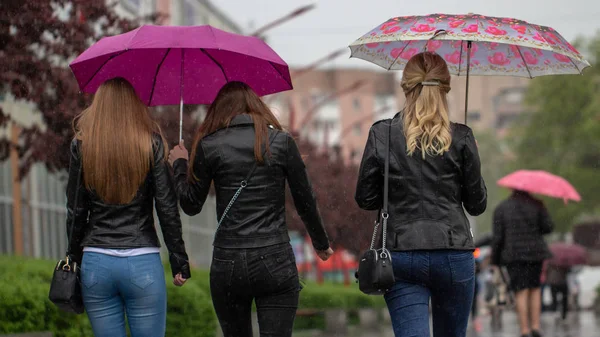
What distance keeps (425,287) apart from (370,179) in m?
0.57

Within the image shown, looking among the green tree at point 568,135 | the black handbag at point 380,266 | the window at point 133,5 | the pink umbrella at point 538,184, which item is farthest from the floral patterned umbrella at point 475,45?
the green tree at point 568,135

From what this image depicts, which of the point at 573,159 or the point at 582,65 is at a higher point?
the point at 582,65

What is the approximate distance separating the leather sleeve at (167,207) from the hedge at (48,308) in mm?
3728

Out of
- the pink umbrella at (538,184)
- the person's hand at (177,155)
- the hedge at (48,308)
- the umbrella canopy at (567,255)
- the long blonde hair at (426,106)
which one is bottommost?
the umbrella canopy at (567,255)

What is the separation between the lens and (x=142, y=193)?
5539mm

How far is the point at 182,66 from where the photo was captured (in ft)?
22.9

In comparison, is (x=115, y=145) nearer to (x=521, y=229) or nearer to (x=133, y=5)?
(x=521, y=229)

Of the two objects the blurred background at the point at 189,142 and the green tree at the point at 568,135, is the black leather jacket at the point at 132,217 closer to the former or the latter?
the blurred background at the point at 189,142

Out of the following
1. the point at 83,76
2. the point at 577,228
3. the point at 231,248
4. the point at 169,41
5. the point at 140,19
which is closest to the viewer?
the point at 231,248

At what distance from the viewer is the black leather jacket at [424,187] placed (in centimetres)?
543

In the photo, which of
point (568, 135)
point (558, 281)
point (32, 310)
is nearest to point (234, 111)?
point (32, 310)

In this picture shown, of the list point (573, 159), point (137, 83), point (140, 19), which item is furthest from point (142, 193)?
point (573, 159)

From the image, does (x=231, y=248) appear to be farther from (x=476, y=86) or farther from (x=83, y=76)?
(x=476, y=86)

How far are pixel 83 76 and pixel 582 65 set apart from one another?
281cm
